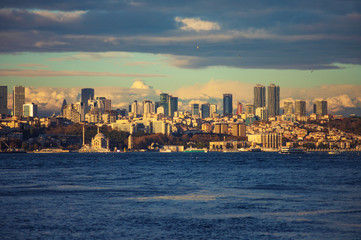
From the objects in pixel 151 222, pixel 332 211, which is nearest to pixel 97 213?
pixel 151 222

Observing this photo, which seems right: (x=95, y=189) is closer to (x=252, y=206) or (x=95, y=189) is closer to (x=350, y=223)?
(x=252, y=206)

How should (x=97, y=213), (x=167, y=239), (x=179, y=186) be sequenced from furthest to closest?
(x=179, y=186)
(x=97, y=213)
(x=167, y=239)

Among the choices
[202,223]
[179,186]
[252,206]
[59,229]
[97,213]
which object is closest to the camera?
[59,229]

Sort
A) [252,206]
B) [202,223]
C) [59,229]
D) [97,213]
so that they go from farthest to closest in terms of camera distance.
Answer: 1. [252,206]
2. [97,213]
3. [202,223]
4. [59,229]

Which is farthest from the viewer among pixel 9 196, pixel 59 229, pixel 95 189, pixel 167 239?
pixel 95 189

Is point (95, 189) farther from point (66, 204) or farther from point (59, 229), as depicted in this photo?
point (59, 229)

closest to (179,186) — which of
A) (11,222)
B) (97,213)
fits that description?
(97,213)

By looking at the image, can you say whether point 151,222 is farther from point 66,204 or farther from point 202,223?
point 66,204

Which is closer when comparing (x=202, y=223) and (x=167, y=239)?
(x=167, y=239)
